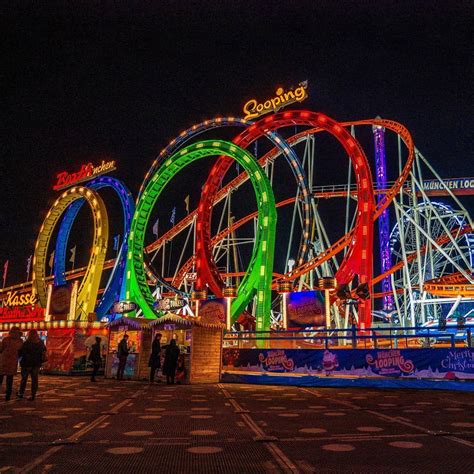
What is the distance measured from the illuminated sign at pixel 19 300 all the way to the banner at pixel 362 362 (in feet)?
63.1

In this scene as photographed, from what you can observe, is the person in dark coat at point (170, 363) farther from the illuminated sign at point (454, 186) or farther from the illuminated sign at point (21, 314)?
the illuminated sign at point (454, 186)

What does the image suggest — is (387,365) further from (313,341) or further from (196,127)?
(196,127)

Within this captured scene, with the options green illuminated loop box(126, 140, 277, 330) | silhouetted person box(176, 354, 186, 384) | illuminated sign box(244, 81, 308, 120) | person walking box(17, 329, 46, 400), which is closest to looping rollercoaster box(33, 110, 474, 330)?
green illuminated loop box(126, 140, 277, 330)

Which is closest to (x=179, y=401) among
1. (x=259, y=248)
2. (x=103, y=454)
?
(x=103, y=454)

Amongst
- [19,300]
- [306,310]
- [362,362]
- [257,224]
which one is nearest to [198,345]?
[362,362]

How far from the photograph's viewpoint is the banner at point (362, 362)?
426 inches

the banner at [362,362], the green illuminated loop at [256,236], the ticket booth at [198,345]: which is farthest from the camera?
the green illuminated loop at [256,236]

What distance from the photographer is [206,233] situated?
23031 millimetres

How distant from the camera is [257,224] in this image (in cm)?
2581

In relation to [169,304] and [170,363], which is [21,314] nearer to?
[169,304]

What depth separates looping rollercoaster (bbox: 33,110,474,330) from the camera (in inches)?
776

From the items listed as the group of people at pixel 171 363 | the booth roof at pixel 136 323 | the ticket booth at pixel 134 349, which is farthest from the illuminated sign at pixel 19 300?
the group of people at pixel 171 363

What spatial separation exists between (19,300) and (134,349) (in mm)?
18434

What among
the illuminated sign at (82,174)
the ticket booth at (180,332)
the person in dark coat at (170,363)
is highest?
the illuminated sign at (82,174)
